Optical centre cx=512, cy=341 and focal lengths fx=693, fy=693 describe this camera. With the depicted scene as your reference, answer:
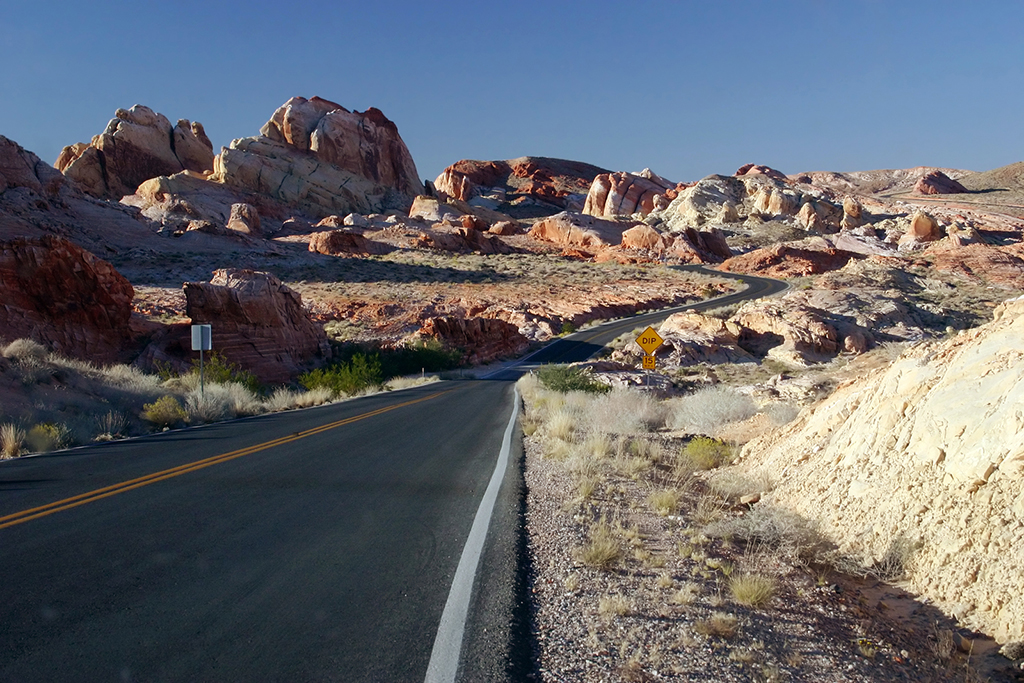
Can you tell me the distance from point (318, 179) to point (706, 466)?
331 feet

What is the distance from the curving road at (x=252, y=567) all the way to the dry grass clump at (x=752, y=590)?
60.4 inches

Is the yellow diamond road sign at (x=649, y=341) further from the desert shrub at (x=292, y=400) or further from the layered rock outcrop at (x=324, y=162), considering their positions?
the layered rock outcrop at (x=324, y=162)

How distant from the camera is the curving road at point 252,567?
3.81m

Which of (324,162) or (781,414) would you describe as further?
(324,162)

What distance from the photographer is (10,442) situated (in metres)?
9.98

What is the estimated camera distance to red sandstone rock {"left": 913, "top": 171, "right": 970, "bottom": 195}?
480 feet

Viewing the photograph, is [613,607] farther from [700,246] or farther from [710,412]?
[700,246]

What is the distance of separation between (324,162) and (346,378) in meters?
86.8

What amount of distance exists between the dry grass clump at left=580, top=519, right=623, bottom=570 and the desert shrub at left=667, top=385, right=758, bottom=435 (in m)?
7.95

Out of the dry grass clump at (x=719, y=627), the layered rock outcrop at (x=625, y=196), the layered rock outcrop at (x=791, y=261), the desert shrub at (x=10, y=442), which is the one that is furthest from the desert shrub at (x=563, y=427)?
the layered rock outcrop at (x=625, y=196)

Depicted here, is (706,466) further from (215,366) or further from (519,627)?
(215,366)

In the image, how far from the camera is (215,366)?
22.4 m

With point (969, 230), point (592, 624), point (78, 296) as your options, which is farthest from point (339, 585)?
point (969, 230)

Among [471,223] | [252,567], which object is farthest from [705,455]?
[471,223]
